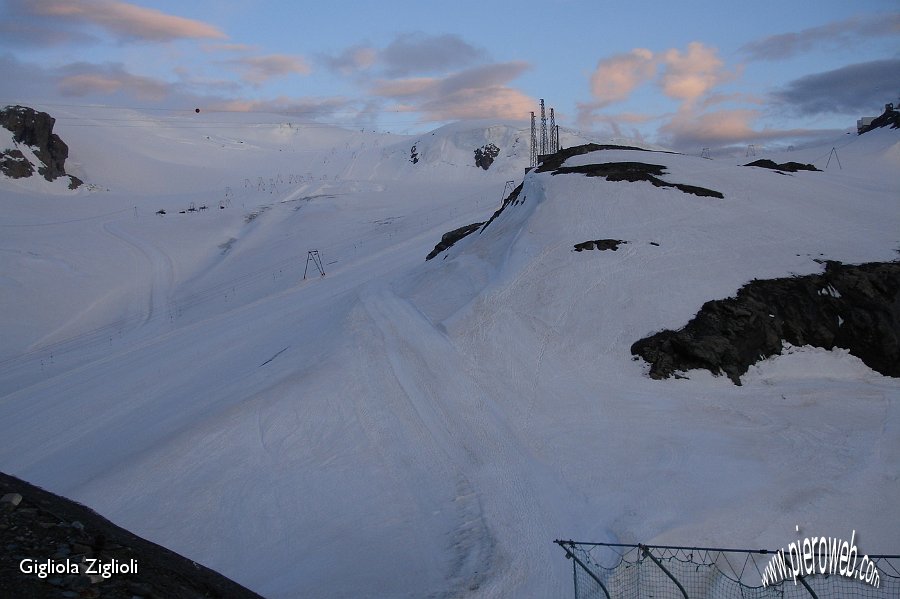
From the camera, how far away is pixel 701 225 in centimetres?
1997

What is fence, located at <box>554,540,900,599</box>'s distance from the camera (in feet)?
24.9

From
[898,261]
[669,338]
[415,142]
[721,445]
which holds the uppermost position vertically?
[415,142]

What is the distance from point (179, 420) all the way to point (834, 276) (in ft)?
55.8

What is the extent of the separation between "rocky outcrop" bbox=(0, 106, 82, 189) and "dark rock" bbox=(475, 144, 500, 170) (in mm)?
53835

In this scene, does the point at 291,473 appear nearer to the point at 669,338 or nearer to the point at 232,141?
the point at 669,338

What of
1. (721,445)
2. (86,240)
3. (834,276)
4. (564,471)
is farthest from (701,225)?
(86,240)

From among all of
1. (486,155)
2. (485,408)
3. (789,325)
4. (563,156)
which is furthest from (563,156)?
(486,155)

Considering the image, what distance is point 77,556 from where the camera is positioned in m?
4.56

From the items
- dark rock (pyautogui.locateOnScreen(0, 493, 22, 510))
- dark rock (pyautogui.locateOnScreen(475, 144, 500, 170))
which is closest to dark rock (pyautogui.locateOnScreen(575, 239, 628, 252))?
dark rock (pyautogui.locateOnScreen(0, 493, 22, 510))

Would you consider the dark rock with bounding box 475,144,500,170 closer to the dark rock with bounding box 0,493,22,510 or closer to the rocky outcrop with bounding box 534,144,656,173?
the rocky outcrop with bounding box 534,144,656,173

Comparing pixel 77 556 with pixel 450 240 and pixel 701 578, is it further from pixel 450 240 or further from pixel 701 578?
pixel 450 240

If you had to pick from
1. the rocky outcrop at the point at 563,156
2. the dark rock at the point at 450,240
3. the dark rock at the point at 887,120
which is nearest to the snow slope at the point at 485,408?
the rocky outcrop at the point at 563,156

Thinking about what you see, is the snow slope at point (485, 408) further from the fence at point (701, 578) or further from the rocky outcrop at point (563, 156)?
the rocky outcrop at point (563, 156)

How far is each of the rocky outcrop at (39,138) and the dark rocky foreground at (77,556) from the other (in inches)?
2834
